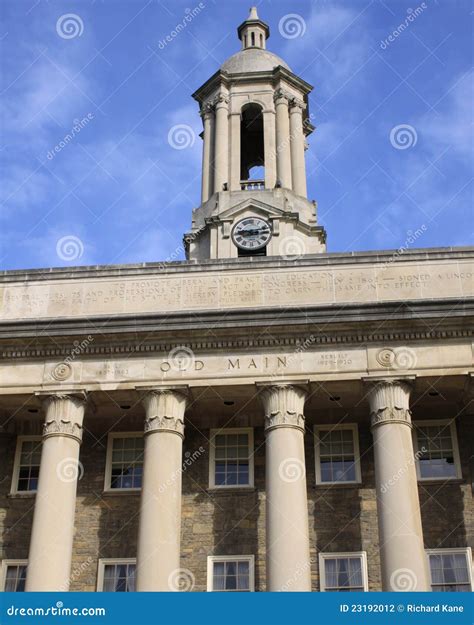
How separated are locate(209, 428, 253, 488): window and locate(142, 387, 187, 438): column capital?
221cm

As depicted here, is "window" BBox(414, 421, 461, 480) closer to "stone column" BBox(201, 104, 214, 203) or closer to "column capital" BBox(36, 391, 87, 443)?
"column capital" BBox(36, 391, 87, 443)

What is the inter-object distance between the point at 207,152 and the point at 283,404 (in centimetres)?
1871

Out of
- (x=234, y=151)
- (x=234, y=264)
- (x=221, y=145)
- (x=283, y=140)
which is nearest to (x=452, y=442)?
(x=234, y=264)

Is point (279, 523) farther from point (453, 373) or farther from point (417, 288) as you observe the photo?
point (417, 288)

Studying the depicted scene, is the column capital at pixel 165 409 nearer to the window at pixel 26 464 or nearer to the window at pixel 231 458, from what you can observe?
the window at pixel 231 458

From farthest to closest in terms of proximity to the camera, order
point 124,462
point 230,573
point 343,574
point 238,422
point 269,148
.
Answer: point 269,148
point 124,462
point 238,422
point 230,573
point 343,574

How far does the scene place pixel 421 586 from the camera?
957 inches

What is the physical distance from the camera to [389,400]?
27188mm

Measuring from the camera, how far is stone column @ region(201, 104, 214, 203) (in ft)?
138

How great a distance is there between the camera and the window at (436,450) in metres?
28.8

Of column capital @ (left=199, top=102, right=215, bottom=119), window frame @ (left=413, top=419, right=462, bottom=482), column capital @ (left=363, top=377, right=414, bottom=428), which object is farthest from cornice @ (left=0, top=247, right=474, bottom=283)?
column capital @ (left=199, top=102, right=215, bottom=119)

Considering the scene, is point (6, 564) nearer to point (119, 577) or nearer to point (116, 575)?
point (116, 575)

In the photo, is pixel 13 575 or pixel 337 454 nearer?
pixel 13 575

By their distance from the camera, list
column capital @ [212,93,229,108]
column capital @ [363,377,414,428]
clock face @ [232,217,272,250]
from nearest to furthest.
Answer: column capital @ [363,377,414,428]
clock face @ [232,217,272,250]
column capital @ [212,93,229,108]
